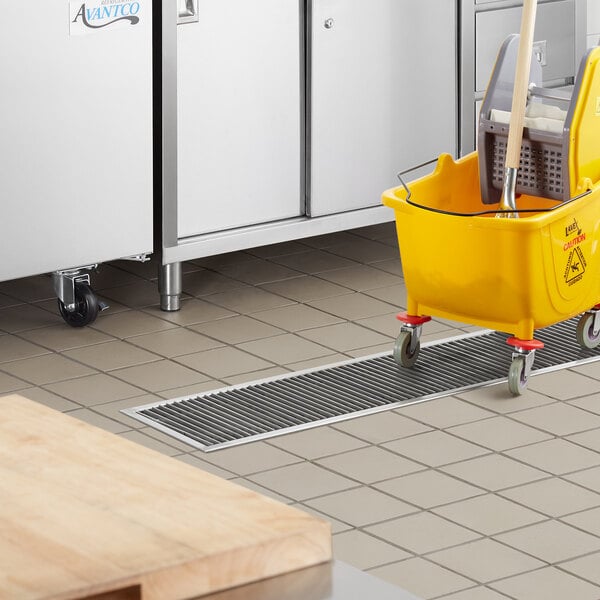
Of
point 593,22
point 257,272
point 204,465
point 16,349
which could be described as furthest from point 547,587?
point 593,22

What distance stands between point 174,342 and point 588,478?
57.6 inches

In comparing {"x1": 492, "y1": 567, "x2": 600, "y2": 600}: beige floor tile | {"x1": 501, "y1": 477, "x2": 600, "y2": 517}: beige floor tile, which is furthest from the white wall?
{"x1": 492, "y1": 567, "x2": 600, "y2": 600}: beige floor tile

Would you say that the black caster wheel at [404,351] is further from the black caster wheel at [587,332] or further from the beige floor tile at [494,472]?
the beige floor tile at [494,472]

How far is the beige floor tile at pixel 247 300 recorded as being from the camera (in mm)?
4562

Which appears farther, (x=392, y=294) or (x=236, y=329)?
(x=392, y=294)

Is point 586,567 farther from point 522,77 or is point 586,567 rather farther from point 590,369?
point 522,77

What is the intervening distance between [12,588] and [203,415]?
2777 mm

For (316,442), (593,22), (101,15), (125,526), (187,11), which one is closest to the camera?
(125,526)

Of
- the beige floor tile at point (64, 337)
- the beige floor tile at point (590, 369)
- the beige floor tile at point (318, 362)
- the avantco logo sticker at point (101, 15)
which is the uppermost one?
the avantco logo sticker at point (101, 15)

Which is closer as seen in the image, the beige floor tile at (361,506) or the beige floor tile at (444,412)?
the beige floor tile at (361,506)

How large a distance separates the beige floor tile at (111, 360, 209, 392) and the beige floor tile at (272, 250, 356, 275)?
102 cm

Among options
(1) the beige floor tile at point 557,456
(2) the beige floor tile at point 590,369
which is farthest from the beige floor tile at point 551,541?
(2) the beige floor tile at point 590,369

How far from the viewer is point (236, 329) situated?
436 centimetres

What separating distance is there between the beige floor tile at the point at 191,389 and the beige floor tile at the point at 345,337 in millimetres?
449
